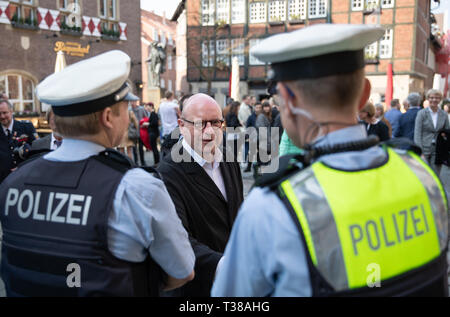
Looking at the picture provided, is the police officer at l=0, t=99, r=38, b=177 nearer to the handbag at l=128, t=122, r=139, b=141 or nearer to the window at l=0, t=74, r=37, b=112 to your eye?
the handbag at l=128, t=122, r=139, b=141

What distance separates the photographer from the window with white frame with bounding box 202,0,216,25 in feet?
91.6

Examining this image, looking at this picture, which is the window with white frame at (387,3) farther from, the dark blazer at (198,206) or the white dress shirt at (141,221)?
the white dress shirt at (141,221)

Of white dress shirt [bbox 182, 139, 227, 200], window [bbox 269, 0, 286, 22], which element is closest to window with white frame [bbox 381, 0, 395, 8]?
window [bbox 269, 0, 286, 22]

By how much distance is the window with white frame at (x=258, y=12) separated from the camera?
2683cm

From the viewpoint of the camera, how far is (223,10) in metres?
27.8

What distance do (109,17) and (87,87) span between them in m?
20.7

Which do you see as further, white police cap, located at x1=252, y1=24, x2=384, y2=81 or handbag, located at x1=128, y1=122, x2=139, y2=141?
handbag, located at x1=128, y1=122, x2=139, y2=141

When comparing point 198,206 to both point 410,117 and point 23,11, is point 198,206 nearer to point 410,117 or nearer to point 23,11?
point 410,117

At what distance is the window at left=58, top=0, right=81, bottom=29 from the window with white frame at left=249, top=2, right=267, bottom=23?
12.1m

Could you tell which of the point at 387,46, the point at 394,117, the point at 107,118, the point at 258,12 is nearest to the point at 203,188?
the point at 107,118

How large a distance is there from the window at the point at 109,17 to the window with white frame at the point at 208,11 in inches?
337
